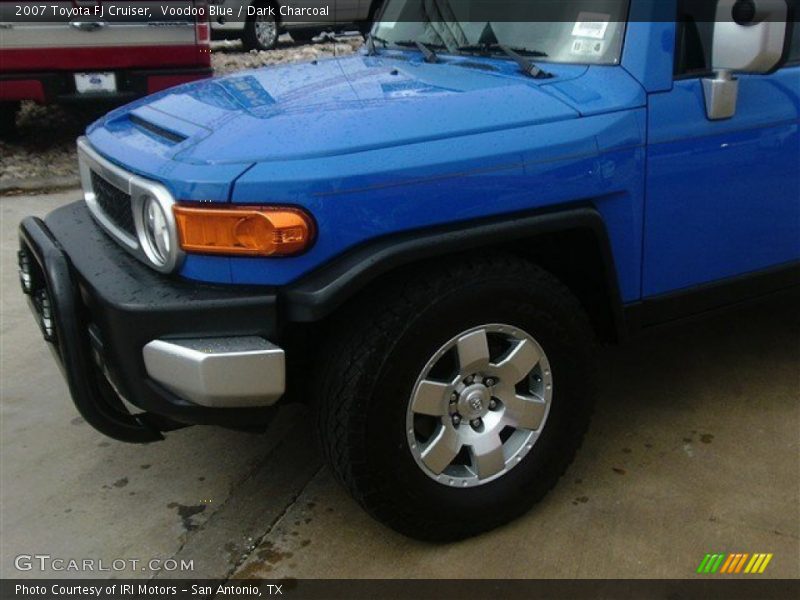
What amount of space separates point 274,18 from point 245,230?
10.8 meters

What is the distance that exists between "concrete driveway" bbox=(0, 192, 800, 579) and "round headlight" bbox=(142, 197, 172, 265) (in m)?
0.97

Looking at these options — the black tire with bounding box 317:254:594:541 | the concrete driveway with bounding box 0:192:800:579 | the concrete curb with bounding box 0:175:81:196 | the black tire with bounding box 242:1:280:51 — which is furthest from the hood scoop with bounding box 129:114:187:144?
the black tire with bounding box 242:1:280:51

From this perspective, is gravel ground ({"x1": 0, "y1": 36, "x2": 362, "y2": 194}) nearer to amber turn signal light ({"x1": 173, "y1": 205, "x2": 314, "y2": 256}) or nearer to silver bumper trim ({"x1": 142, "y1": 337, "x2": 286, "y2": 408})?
amber turn signal light ({"x1": 173, "y1": 205, "x2": 314, "y2": 256})

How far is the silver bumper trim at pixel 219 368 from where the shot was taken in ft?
7.20

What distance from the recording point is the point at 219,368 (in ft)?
7.20

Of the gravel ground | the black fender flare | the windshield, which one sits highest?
the windshield

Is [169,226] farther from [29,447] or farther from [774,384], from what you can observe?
[774,384]

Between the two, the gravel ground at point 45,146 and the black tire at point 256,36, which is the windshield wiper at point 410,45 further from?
the black tire at point 256,36

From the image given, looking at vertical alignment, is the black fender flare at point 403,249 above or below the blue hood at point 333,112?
below

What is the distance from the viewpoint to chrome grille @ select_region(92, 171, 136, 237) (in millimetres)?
2613

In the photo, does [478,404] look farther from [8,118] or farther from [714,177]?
[8,118]

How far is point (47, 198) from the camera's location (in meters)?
6.50

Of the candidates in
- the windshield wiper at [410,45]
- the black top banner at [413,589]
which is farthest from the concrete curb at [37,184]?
the black top banner at [413,589]

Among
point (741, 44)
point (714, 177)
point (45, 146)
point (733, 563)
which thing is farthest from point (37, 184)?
point (733, 563)
